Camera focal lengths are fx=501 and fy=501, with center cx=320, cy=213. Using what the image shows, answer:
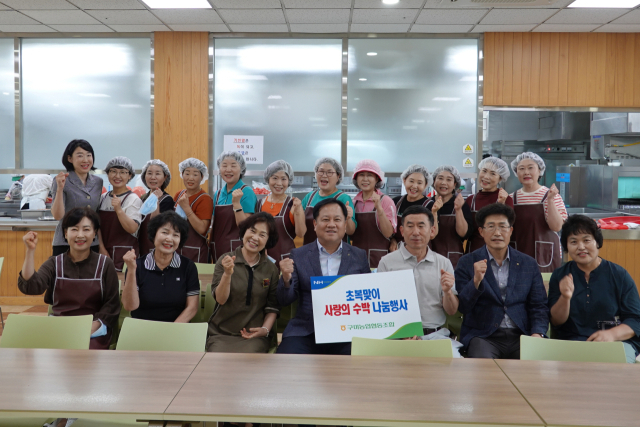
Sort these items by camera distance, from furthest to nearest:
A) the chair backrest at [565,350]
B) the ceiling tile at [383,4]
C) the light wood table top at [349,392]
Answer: the ceiling tile at [383,4] → the chair backrest at [565,350] → the light wood table top at [349,392]

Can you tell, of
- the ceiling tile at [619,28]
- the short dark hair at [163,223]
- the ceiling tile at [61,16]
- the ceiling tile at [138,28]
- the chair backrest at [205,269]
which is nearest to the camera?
the short dark hair at [163,223]

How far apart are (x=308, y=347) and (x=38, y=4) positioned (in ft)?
14.6

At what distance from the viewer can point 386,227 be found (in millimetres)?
3748

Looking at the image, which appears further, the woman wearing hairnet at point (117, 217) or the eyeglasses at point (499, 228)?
the woman wearing hairnet at point (117, 217)

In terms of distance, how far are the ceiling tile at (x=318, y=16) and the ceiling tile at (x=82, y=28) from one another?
2203 mm

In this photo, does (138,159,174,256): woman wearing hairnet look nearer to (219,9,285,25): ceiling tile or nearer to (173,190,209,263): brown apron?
(173,190,209,263): brown apron

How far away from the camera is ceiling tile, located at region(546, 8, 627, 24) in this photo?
4947 millimetres

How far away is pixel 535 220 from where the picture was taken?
12.9 feet

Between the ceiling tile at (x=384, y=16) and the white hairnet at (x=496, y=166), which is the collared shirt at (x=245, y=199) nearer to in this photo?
the white hairnet at (x=496, y=166)

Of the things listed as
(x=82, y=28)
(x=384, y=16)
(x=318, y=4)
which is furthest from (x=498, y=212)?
(x=82, y=28)

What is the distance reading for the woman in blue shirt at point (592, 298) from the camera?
2.71 m

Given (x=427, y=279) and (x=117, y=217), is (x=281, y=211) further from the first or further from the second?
(x=427, y=279)

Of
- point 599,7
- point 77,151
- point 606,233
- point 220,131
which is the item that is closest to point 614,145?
point 606,233

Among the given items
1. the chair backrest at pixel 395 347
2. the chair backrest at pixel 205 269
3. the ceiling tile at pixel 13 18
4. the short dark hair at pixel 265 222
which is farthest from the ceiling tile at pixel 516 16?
the ceiling tile at pixel 13 18
